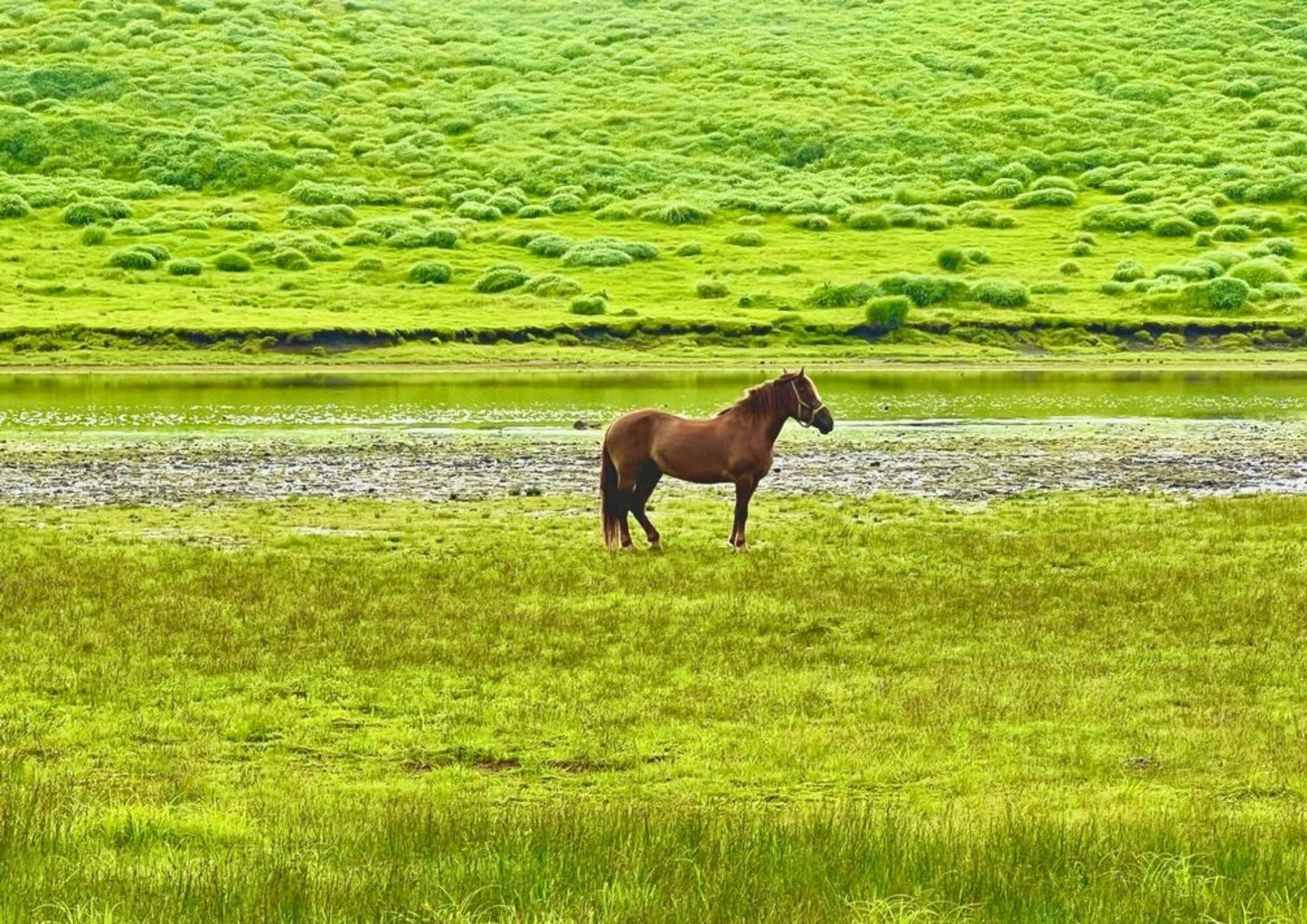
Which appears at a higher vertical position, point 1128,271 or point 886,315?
point 1128,271

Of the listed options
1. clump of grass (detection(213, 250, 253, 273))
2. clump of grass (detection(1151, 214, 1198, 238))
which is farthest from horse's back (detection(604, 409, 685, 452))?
clump of grass (detection(1151, 214, 1198, 238))

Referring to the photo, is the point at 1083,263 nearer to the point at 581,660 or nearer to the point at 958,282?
the point at 958,282

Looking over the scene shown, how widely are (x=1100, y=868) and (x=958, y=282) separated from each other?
8395cm

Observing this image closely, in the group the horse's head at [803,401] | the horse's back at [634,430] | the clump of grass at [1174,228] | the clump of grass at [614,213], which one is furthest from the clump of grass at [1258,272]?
the horse's back at [634,430]

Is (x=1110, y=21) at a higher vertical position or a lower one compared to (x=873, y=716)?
higher

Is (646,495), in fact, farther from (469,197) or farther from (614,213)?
(469,197)

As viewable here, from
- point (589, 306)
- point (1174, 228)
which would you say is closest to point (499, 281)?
point (589, 306)

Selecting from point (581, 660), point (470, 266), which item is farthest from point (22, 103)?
point (581, 660)

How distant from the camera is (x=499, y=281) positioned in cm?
9481

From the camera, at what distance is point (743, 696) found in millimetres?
13828

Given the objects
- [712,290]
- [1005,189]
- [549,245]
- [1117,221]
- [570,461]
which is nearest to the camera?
[570,461]

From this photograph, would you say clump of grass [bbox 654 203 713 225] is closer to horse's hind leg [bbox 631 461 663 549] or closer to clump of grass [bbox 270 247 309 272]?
clump of grass [bbox 270 247 309 272]

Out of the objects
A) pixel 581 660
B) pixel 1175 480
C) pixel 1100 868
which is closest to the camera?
pixel 1100 868

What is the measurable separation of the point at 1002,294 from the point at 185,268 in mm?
47328
